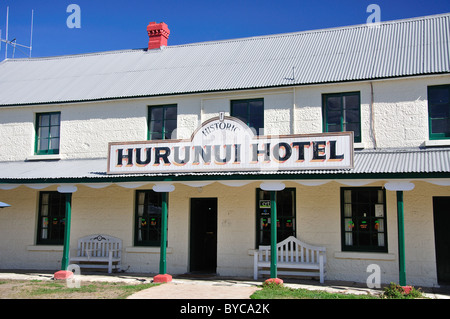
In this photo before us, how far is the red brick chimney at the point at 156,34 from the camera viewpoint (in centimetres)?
1677

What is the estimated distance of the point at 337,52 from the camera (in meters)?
13.8

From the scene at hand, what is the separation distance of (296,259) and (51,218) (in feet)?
24.6

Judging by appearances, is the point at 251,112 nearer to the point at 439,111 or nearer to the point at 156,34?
the point at 439,111

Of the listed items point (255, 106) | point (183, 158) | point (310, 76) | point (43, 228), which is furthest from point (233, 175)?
point (43, 228)

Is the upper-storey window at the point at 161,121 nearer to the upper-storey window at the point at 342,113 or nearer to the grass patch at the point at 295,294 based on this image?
the upper-storey window at the point at 342,113

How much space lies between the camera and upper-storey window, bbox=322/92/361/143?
1238 cm

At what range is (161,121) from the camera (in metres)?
14.0

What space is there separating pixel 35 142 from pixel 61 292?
640 cm

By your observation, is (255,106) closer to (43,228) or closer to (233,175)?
(233,175)

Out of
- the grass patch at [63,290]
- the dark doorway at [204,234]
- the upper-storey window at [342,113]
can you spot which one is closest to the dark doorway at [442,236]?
the upper-storey window at [342,113]

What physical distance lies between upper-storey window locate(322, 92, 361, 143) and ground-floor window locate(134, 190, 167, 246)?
16.9ft

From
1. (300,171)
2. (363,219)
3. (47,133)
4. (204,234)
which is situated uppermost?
(47,133)

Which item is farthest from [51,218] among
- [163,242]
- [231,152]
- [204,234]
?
[231,152]

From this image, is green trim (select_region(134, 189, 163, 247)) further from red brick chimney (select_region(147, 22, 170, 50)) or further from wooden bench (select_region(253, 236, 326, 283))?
red brick chimney (select_region(147, 22, 170, 50))
